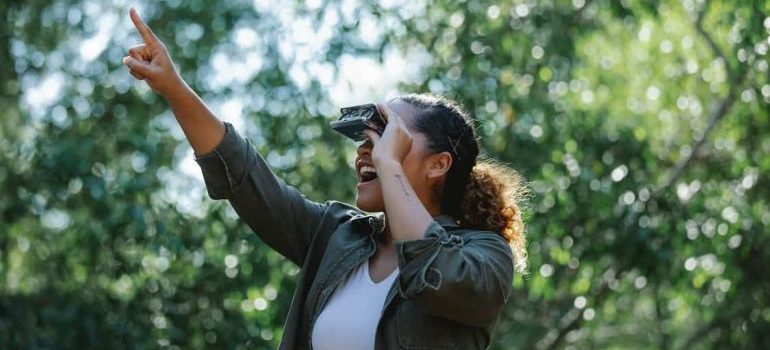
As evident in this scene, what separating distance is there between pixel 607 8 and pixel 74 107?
102 inches

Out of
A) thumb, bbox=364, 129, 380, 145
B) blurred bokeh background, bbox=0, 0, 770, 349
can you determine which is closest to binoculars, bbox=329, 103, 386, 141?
thumb, bbox=364, 129, 380, 145

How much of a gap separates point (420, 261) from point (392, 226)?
11 cm

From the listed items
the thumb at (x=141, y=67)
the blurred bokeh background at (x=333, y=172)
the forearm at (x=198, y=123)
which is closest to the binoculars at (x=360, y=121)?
the forearm at (x=198, y=123)

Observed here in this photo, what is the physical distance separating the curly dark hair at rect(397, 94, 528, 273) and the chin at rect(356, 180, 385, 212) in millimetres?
155

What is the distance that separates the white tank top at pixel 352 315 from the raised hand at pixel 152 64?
482 mm

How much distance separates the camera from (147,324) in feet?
19.5

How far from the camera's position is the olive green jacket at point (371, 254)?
7.43 ft

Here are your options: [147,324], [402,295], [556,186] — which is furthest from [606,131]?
[402,295]

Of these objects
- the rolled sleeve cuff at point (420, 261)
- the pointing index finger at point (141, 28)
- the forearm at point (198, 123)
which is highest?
the pointing index finger at point (141, 28)

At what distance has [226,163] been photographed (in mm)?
2457

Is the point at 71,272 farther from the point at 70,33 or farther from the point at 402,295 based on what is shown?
the point at 402,295

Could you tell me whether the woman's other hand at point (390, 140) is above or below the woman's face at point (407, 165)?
above

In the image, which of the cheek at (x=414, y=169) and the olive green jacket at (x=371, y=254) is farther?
the cheek at (x=414, y=169)

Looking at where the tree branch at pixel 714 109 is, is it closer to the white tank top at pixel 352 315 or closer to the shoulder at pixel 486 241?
the shoulder at pixel 486 241
